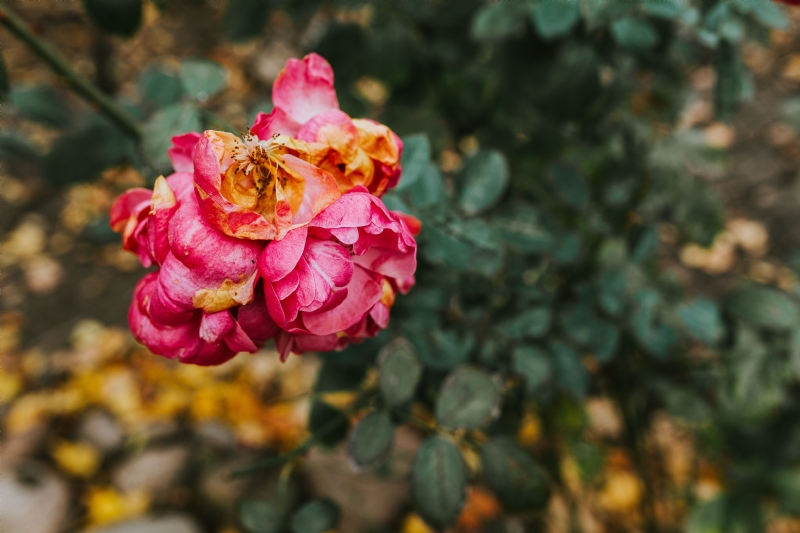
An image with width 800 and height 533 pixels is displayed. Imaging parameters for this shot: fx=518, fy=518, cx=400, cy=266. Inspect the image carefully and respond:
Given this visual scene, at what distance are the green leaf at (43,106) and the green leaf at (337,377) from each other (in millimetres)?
754

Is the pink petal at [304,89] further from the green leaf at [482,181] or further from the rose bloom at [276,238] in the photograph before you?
the green leaf at [482,181]

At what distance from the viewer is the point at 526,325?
854 millimetres

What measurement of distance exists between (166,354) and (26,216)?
8.26ft

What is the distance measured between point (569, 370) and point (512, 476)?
237 mm

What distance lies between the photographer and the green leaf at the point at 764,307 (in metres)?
0.94

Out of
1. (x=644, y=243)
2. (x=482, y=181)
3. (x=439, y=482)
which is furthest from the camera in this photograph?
(x=644, y=243)

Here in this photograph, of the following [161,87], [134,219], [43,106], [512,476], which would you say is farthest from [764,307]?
[43,106]

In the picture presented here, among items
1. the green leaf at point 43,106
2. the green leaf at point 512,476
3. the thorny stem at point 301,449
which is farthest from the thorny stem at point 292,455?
the green leaf at point 43,106

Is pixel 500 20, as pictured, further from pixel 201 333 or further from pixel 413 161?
pixel 201 333

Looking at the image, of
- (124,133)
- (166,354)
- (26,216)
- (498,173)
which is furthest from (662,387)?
(26,216)

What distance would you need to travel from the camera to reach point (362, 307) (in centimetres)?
48

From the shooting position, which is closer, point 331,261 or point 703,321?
point 331,261

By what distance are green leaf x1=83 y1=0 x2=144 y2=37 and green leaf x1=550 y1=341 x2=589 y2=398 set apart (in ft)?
2.89

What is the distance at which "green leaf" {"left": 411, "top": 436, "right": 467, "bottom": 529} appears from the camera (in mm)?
667
